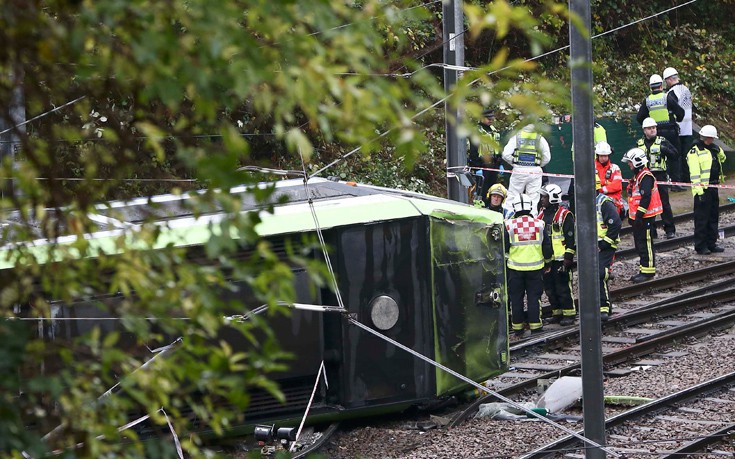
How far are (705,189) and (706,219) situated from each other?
20.3 inches

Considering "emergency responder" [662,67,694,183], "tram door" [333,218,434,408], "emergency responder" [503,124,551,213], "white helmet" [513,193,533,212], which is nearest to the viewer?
"tram door" [333,218,434,408]

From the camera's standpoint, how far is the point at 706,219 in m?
19.4

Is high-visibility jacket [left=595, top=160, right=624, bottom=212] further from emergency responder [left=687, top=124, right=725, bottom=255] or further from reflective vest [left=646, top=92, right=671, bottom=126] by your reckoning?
reflective vest [left=646, top=92, right=671, bottom=126]

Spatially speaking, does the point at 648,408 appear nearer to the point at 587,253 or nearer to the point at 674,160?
the point at 587,253

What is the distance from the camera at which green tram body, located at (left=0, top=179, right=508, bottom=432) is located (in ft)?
34.0

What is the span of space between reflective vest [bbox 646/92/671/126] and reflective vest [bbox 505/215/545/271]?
827cm

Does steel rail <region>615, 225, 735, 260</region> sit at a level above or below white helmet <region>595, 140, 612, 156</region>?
below

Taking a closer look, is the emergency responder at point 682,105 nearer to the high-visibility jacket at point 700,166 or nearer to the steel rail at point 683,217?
the steel rail at point 683,217

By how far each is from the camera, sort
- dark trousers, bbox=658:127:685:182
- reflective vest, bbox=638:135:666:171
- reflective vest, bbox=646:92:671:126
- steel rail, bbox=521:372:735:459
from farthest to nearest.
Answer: dark trousers, bbox=658:127:685:182 → reflective vest, bbox=646:92:671:126 → reflective vest, bbox=638:135:666:171 → steel rail, bbox=521:372:735:459

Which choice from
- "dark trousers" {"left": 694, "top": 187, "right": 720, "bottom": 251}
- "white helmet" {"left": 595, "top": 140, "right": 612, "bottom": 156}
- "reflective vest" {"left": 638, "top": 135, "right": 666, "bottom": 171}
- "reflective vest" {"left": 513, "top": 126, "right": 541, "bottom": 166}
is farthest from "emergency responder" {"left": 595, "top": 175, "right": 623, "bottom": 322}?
"reflective vest" {"left": 638, "top": 135, "right": 666, "bottom": 171}

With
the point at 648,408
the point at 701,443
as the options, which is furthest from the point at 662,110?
the point at 701,443

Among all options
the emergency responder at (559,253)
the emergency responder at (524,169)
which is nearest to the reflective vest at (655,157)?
the emergency responder at (524,169)

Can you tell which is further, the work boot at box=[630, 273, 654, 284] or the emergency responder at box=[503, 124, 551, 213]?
the emergency responder at box=[503, 124, 551, 213]

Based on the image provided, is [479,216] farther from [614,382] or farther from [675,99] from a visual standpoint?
[675,99]
